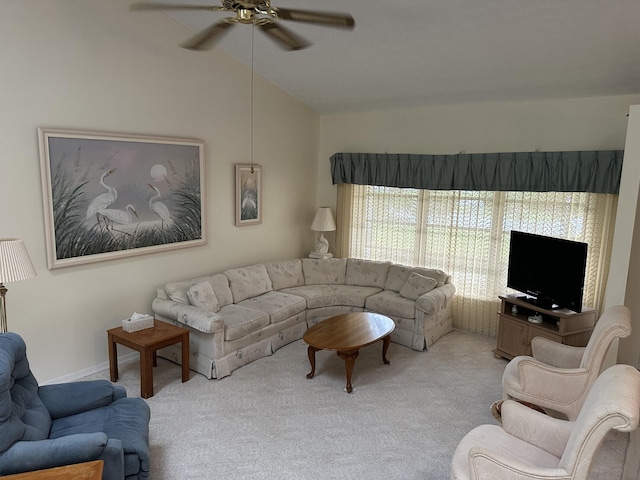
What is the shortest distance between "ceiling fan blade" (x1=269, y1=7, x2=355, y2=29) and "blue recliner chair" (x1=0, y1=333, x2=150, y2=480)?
230 cm

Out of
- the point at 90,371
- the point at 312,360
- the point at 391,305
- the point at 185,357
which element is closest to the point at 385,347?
the point at 391,305

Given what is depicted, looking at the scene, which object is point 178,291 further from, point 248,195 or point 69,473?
point 69,473

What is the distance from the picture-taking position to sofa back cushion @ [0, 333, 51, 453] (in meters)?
2.10

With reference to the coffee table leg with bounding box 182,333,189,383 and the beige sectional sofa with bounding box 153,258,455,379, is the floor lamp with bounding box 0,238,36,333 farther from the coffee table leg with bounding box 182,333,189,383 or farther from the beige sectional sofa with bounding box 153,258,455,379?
the beige sectional sofa with bounding box 153,258,455,379

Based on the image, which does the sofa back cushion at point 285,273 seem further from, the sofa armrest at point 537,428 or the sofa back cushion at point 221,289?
the sofa armrest at point 537,428

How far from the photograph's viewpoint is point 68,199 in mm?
3744

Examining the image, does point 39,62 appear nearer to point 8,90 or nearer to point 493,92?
point 8,90

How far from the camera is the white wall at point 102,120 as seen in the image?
343 centimetres

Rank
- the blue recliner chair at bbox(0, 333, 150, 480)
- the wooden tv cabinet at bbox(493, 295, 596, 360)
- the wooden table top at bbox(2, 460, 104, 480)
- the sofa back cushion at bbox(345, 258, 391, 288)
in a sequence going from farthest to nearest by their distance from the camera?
the sofa back cushion at bbox(345, 258, 391, 288) < the wooden tv cabinet at bbox(493, 295, 596, 360) < the blue recliner chair at bbox(0, 333, 150, 480) < the wooden table top at bbox(2, 460, 104, 480)

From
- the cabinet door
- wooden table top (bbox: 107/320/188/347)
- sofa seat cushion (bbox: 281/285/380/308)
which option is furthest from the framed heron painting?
the cabinet door

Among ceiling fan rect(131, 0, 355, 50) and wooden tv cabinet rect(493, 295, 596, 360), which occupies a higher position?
ceiling fan rect(131, 0, 355, 50)

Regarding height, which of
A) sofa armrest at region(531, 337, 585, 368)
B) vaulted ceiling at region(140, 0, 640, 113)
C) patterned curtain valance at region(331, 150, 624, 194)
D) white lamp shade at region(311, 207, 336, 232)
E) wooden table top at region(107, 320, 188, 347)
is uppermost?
vaulted ceiling at region(140, 0, 640, 113)

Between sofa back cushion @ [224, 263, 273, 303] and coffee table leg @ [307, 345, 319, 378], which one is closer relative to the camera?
coffee table leg @ [307, 345, 319, 378]

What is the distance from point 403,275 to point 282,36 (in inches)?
136
